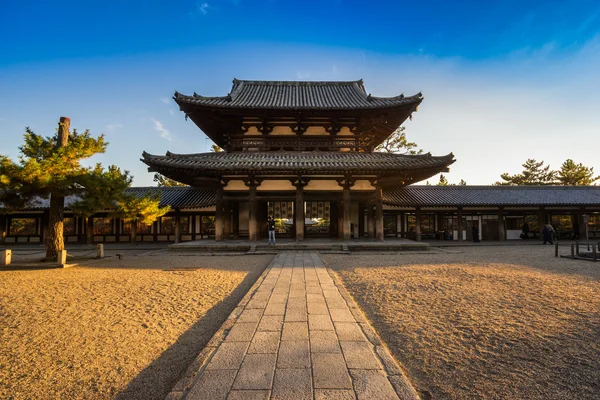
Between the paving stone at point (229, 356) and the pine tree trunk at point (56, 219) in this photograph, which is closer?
the paving stone at point (229, 356)

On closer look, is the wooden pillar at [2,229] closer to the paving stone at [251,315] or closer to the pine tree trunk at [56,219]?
the pine tree trunk at [56,219]

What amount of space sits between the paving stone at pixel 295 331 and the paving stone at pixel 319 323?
0.32 ft

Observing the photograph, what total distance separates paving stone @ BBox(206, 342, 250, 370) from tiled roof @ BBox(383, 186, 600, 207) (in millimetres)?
17905

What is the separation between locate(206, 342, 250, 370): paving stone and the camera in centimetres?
305

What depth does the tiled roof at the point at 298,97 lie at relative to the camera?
15.1 m

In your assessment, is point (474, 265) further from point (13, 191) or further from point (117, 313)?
point (13, 191)

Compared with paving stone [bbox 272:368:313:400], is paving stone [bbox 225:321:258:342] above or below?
below

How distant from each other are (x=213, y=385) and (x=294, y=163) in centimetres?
1175

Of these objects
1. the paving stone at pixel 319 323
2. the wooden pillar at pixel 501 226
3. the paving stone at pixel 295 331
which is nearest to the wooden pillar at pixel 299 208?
the paving stone at pixel 319 323

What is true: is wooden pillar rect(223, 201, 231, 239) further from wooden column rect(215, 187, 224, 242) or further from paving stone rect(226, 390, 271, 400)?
paving stone rect(226, 390, 271, 400)

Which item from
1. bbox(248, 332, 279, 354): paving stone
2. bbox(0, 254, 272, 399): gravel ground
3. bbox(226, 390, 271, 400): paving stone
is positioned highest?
bbox(226, 390, 271, 400): paving stone

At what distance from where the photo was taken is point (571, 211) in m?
22.2

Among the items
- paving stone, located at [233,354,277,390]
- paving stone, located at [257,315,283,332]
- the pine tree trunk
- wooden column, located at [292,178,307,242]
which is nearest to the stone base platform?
wooden column, located at [292,178,307,242]

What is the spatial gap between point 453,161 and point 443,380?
43.9 ft
